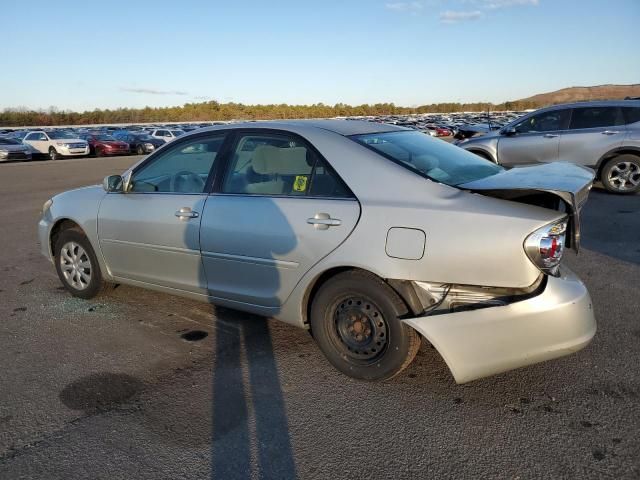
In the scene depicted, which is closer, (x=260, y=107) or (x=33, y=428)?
(x=33, y=428)

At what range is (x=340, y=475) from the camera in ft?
7.80

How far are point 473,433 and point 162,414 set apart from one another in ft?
5.56

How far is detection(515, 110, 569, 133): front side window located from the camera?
1000 centimetres

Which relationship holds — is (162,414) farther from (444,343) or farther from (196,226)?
(444,343)

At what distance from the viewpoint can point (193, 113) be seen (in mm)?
99875

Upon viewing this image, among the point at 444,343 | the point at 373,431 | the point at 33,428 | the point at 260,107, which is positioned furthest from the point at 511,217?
the point at 260,107

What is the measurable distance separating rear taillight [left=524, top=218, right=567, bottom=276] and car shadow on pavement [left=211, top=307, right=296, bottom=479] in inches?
62.0

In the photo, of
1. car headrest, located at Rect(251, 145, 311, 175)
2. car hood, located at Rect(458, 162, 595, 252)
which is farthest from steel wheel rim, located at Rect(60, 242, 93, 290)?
car hood, located at Rect(458, 162, 595, 252)

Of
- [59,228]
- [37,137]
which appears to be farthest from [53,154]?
[59,228]

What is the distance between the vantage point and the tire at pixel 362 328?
2994mm

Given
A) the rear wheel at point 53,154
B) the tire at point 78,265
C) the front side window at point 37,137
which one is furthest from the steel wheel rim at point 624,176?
the front side window at point 37,137

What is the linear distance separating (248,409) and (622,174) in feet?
30.2

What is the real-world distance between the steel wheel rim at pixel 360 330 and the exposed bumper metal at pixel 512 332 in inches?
12.9

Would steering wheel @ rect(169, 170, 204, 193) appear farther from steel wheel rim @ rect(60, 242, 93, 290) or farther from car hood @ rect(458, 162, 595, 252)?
car hood @ rect(458, 162, 595, 252)
